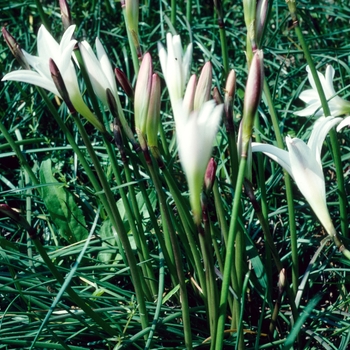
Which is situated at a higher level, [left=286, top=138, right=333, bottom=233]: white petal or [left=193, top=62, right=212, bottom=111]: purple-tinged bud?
[left=193, top=62, right=212, bottom=111]: purple-tinged bud

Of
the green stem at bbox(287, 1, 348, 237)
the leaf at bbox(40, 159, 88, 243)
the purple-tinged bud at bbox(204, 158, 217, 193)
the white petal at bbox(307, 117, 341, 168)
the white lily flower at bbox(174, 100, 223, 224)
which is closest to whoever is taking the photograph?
the white lily flower at bbox(174, 100, 223, 224)

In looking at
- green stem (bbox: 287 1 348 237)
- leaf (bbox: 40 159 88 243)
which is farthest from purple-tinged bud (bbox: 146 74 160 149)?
leaf (bbox: 40 159 88 243)

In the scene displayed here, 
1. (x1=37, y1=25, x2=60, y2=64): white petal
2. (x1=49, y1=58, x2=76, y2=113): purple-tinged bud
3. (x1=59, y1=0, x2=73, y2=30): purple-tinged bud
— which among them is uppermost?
(x1=59, y1=0, x2=73, y2=30): purple-tinged bud

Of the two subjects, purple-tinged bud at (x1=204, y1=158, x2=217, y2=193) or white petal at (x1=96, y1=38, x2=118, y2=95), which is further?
white petal at (x1=96, y1=38, x2=118, y2=95)

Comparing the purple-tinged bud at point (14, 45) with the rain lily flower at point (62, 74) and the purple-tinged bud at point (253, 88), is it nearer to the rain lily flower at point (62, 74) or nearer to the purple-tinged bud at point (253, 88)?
the rain lily flower at point (62, 74)

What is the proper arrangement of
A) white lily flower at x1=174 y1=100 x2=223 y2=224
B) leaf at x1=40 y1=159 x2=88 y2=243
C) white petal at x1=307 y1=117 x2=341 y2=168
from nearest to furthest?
white lily flower at x1=174 y1=100 x2=223 y2=224 → white petal at x1=307 y1=117 x2=341 y2=168 → leaf at x1=40 y1=159 x2=88 y2=243

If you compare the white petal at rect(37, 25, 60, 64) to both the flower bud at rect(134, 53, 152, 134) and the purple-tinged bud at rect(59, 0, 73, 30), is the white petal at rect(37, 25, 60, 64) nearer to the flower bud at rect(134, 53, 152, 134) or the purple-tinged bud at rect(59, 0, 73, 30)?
the purple-tinged bud at rect(59, 0, 73, 30)

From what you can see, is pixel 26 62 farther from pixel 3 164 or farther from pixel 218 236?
pixel 3 164
